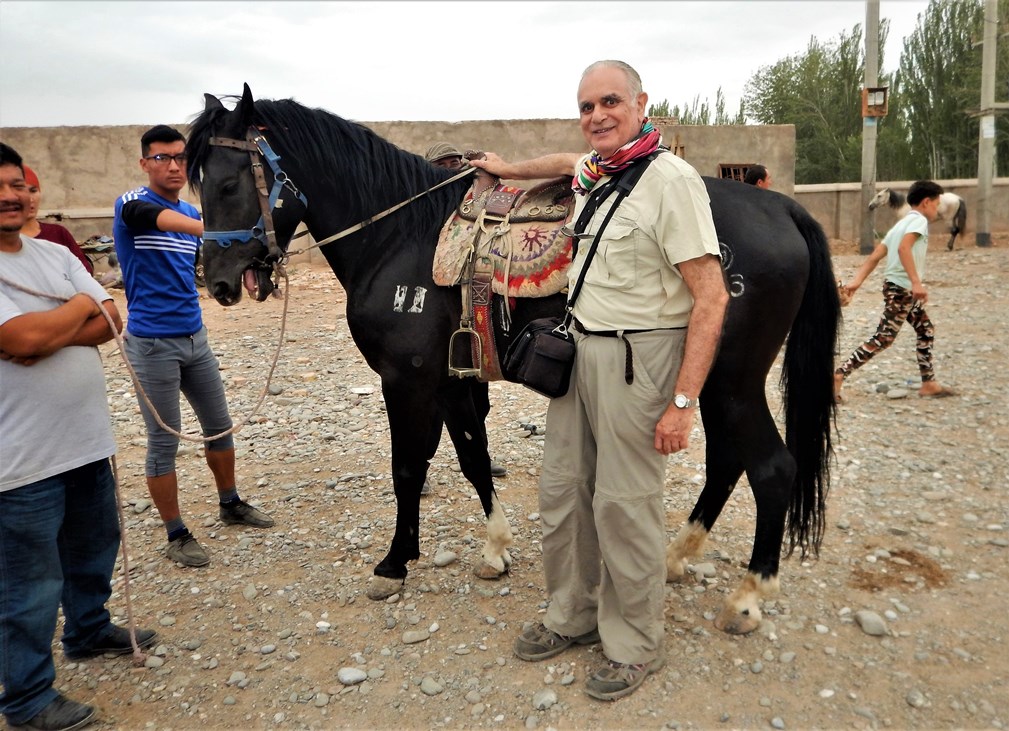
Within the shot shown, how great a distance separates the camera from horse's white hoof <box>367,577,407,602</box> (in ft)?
10.7

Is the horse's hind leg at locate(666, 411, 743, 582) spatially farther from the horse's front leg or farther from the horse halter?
the horse halter

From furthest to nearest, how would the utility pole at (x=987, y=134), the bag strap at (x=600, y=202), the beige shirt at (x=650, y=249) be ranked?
the utility pole at (x=987, y=134)
the bag strap at (x=600, y=202)
the beige shirt at (x=650, y=249)

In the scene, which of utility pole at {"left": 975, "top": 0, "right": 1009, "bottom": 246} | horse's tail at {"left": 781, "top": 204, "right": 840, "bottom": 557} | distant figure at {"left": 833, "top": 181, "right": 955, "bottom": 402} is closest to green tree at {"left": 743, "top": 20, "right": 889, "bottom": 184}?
utility pole at {"left": 975, "top": 0, "right": 1009, "bottom": 246}

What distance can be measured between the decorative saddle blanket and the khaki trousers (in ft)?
1.78

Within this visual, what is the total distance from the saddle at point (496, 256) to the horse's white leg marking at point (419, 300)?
10cm

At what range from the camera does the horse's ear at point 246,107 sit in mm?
2938

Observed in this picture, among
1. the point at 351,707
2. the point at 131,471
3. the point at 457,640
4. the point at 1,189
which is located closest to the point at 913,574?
the point at 457,640

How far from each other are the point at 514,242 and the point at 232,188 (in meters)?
1.25

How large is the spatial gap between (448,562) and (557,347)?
1654 millimetres

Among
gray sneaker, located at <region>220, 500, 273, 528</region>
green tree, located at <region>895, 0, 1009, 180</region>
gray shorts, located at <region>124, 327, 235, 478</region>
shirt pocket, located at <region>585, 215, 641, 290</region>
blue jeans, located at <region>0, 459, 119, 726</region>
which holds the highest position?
green tree, located at <region>895, 0, 1009, 180</region>

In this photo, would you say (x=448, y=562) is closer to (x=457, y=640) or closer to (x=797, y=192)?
(x=457, y=640)

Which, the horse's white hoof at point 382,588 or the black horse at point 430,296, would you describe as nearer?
the black horse at point 430,296

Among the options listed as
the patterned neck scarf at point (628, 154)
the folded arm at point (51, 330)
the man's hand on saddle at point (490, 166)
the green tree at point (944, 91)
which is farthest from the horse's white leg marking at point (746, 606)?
the green tree at point (944, 91)

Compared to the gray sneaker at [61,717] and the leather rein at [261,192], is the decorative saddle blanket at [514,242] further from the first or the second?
the gray sneaker at [61,717]
